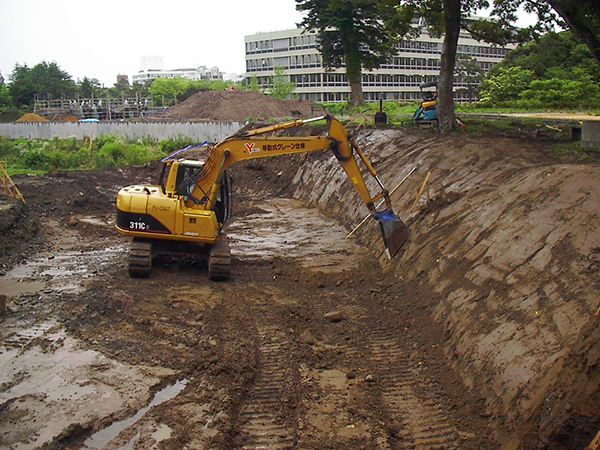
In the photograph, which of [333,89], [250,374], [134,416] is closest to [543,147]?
[250,374]

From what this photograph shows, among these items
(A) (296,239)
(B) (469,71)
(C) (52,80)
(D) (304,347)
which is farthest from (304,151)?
(C) (52,80)

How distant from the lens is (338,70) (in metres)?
75.4

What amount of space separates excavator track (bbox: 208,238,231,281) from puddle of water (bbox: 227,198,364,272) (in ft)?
7.99

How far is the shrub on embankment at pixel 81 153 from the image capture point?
117ft

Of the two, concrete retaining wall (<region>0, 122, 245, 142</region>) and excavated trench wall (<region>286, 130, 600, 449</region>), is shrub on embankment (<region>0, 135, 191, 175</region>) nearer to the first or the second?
concrete retaining wall (<region>0, 122, 245, 142</region>)

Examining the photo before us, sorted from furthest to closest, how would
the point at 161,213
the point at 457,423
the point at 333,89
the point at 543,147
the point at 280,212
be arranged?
the point at 333,89 → the point at 280,212 → the point at 543,147 → the point at 161,213 → the point at 457,423

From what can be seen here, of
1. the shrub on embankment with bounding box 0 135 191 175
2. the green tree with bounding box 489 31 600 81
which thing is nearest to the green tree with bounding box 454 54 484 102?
the green tree with bounding box 489 31 600 81

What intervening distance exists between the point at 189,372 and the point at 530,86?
37369 mm

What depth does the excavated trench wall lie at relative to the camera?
6941 mm

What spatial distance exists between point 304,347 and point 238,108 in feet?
151

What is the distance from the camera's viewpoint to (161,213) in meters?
14.2

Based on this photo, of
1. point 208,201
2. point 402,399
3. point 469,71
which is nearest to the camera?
point 402,399

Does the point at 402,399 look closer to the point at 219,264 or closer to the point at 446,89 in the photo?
the point at 219,264

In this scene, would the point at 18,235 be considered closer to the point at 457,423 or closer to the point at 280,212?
the point at 280,212
